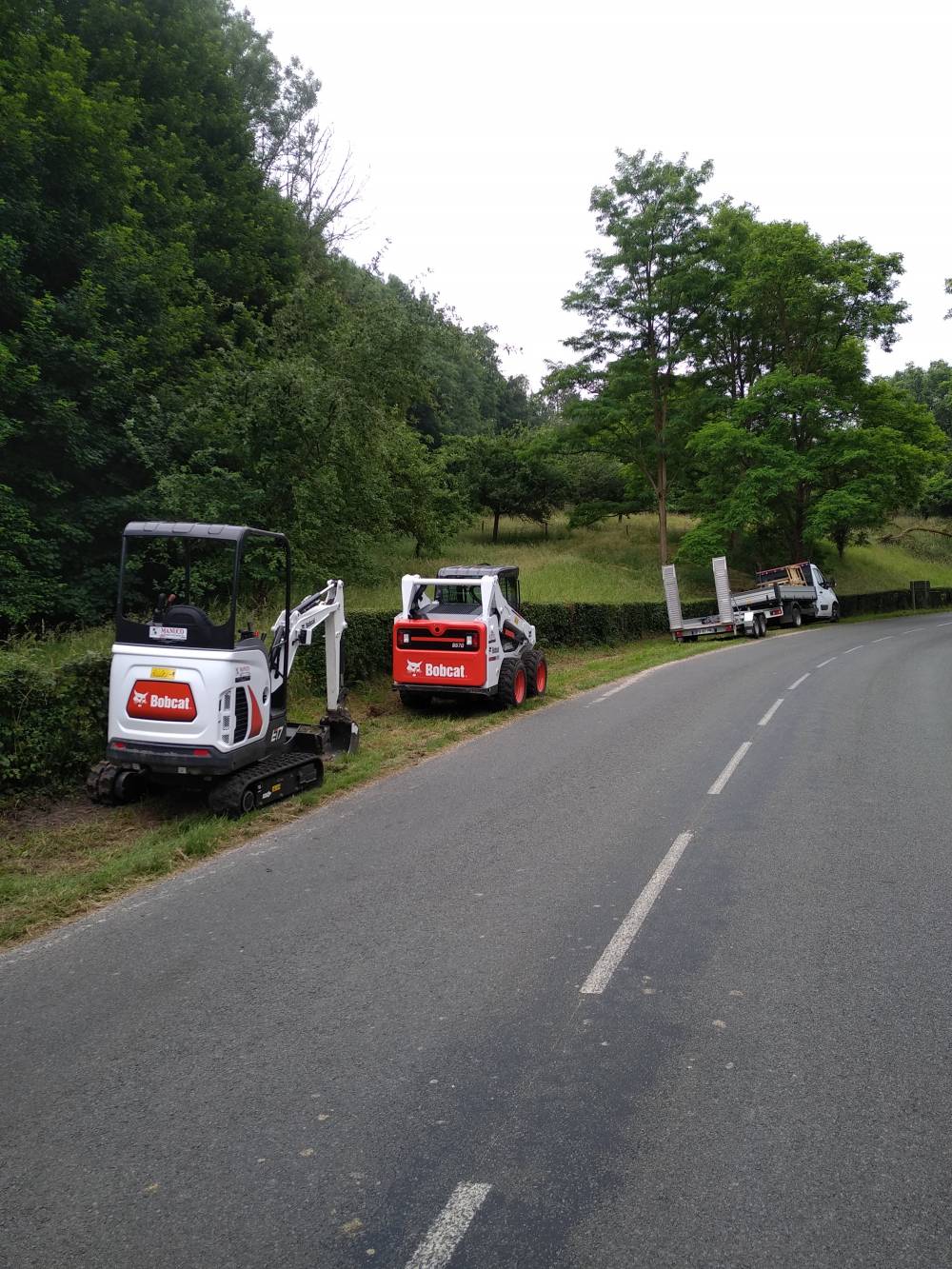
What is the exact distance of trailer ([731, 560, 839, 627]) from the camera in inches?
1282

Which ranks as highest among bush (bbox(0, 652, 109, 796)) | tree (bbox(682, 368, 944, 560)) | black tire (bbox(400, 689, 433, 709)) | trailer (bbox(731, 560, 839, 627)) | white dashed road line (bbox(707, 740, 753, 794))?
tree (bbox(682, 368, 944, 560))

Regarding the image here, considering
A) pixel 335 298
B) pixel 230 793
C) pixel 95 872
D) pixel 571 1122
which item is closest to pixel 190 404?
pixel 335 298

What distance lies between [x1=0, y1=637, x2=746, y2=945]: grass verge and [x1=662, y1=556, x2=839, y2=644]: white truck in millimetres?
17055

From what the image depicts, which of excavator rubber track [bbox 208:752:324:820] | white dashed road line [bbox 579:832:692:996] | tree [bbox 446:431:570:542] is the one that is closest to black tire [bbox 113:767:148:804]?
excavator rubber track [bbox 208:752:324:820]

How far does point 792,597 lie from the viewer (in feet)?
110

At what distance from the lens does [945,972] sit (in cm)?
449

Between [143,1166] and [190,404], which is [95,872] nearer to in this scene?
[143,1166]

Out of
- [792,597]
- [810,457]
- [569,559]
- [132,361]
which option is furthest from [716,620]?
[132,361]

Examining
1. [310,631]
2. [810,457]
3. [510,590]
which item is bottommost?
[310,631]

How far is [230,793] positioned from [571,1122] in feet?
17.3

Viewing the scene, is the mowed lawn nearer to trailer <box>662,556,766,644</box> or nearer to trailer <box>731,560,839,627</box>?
trailer <box>662,556,766,644</box>

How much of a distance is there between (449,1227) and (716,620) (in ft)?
88.6

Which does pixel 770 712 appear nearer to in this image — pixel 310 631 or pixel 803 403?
pixel 310 631

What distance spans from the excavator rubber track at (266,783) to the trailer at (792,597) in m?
24.8
